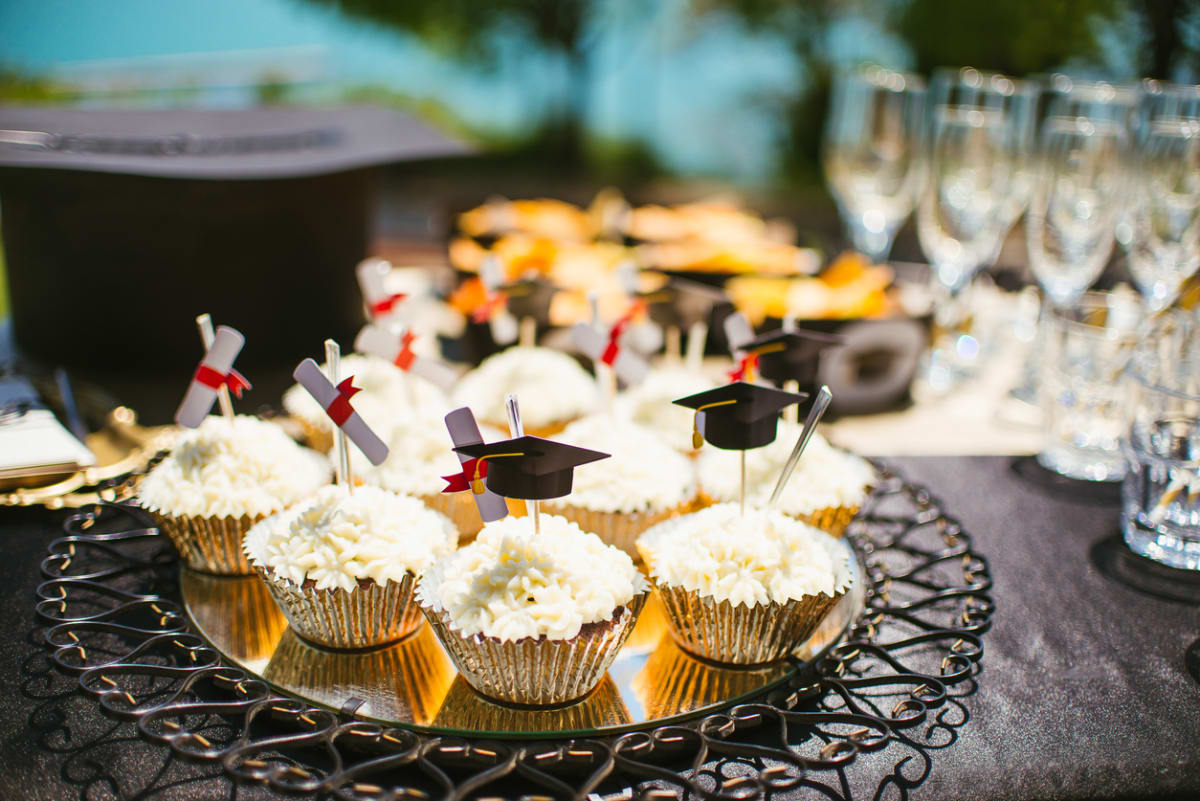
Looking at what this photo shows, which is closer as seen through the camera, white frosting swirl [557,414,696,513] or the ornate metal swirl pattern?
the ornate metal swirl pattern

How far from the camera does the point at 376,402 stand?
7.06 ft

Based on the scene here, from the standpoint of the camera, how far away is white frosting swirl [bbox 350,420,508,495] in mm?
1824

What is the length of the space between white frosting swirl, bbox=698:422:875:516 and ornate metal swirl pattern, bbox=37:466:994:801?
0.19m

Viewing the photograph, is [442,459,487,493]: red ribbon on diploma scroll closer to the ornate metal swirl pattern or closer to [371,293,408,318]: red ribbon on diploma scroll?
the ornate metal swirl pattern

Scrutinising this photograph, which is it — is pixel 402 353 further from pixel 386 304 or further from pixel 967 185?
pixel 967 185

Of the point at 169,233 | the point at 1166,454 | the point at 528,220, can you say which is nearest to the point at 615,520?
the point at 1166,454

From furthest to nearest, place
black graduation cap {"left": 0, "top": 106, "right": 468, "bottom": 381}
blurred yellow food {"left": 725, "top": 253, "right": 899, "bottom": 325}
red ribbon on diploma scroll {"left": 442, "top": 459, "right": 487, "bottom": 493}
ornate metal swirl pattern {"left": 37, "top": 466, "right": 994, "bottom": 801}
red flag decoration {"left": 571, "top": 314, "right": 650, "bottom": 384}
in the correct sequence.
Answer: blurred yellow food {"left": 725, "top": 253, "right": 899, "bottom": 325} < black graduation cap {"left": 0, "top": 106, "right": 468, "bottom": 381} < red flag decoration {"left": 571, "top": 314, "right": 650, "bottom": 384} < red ribbon on diploma scroll {"left": 442, "top": 459, "right": 487, "bottom": 493} < ornate metal swirl pattern {"left": 37, "top": 466, "right": 994, "bottom": 801}

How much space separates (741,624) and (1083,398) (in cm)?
122

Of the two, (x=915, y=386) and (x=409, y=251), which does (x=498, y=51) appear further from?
(x=915, y=386)

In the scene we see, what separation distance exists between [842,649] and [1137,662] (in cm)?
47

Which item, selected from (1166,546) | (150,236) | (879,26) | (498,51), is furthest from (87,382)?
(879,26)

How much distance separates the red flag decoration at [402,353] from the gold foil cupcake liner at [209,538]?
0.36 metres

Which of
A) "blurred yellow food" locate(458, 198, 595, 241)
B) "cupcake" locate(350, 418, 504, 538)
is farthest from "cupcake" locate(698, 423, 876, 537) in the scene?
"blurred yellow food" locate(458, 198, 595, 241)

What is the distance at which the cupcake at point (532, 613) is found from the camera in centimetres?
130
